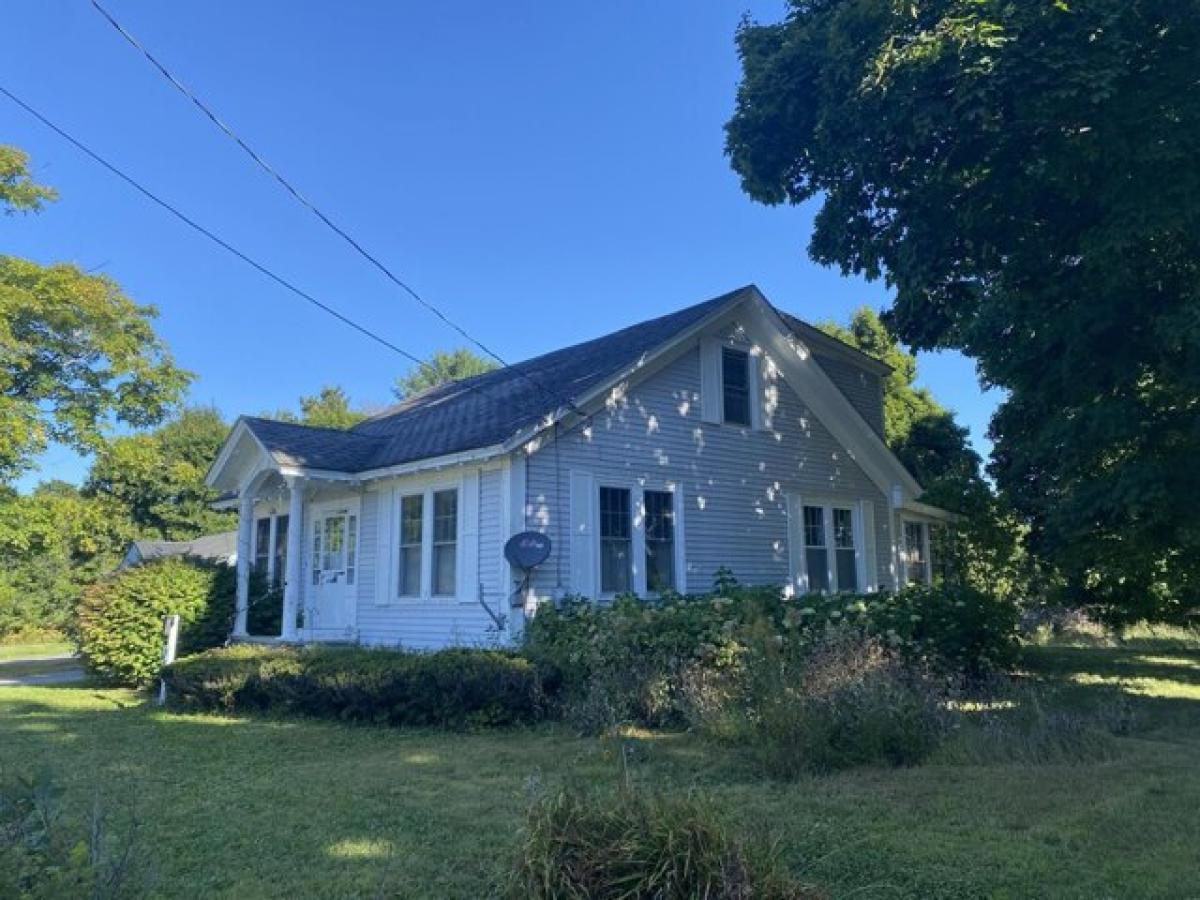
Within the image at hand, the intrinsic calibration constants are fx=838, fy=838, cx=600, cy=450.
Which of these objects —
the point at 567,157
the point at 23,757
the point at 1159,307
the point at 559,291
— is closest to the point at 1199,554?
the point at 1159,307

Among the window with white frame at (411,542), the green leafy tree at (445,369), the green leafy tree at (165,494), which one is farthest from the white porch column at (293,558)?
the green leafy tree at (445,369)

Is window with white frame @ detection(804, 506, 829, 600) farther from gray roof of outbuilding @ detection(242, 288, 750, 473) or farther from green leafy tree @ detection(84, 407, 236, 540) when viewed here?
green leafy tree @ detection(84, 407, 236, 540)

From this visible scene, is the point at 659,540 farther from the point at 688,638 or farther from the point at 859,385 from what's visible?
the point at 859,385

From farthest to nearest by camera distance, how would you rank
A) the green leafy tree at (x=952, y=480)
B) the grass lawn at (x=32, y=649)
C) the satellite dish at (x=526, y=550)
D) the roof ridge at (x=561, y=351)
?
the grass lawn at (x=32, y=649) → the green leafy tree at (x=952, y=480) → the roof ridge at (x=561, y=351) → the satellite dish at (x=526, y=550)

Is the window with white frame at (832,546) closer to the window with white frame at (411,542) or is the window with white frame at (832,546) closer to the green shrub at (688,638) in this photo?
the green shrub at (688,638)

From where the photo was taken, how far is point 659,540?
13758 mm

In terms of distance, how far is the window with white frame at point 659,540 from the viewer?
13.5 m

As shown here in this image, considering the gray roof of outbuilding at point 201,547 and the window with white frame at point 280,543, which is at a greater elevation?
the gray roof of outbuilding at point 201,547

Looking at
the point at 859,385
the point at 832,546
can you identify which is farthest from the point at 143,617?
the point at 859,385

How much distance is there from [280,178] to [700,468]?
26.4 feet

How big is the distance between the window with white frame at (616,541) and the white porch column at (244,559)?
689cm

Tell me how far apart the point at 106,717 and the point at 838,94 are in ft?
39.2

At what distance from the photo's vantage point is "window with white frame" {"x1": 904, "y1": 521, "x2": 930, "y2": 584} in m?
19.3

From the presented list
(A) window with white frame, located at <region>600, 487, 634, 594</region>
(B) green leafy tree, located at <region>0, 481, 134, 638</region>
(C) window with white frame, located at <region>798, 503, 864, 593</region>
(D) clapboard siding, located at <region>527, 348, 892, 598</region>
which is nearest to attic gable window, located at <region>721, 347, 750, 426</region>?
(D) clapboard siding, located at <region>527, 348, 892, 598</region>
